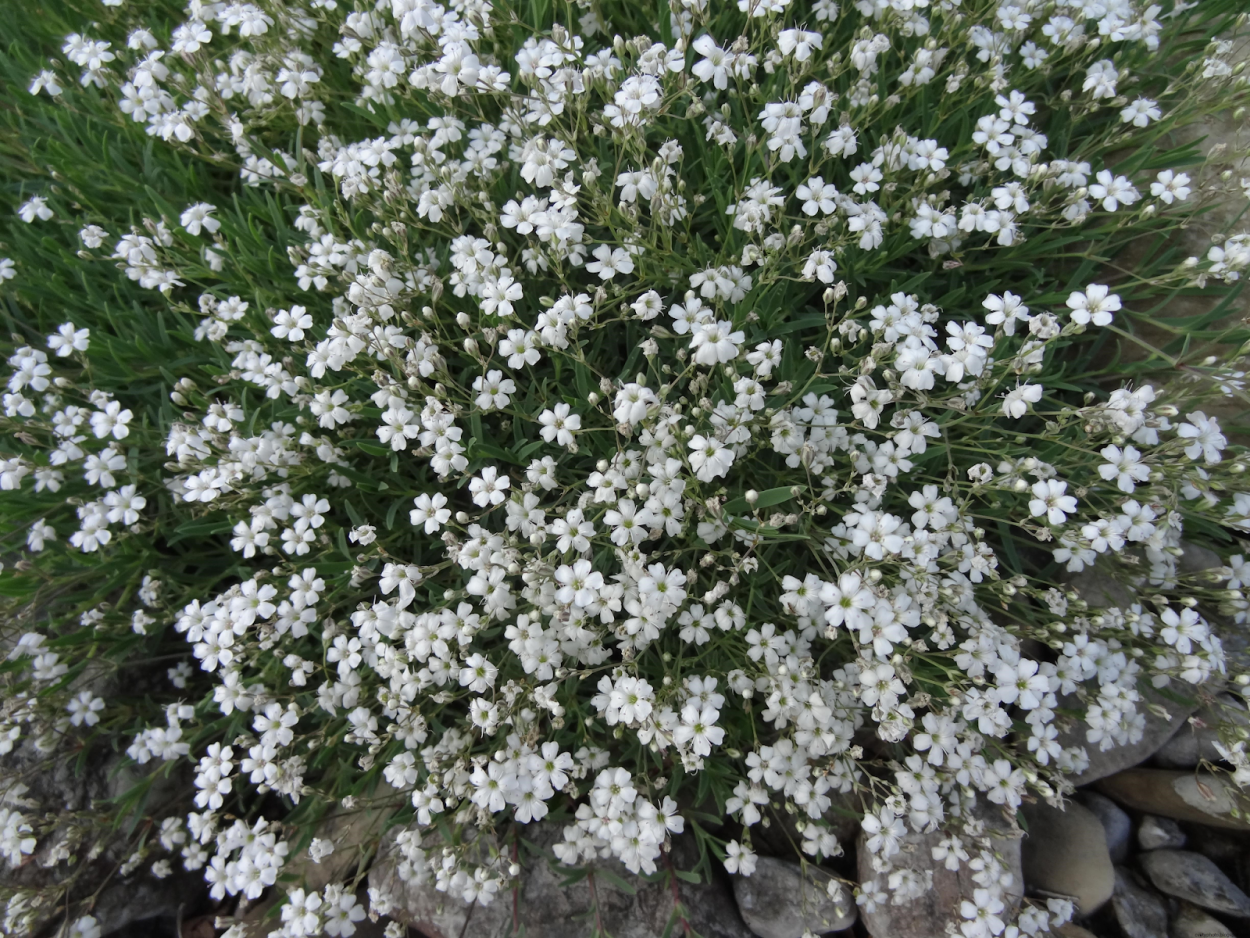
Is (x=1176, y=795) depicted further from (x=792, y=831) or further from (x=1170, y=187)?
(x=1170, y=187)

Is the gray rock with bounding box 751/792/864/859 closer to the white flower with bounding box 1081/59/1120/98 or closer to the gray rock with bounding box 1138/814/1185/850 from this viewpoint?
the gray rock with bounding box 1138/814/1185/850

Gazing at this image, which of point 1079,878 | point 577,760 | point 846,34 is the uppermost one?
point 846,34

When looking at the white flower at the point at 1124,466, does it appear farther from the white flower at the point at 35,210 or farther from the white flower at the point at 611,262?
the white flower at the point at 35,210

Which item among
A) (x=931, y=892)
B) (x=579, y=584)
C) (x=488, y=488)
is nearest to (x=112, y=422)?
(x=488, y=488)

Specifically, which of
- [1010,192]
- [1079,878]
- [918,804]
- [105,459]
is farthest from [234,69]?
[1079,878]

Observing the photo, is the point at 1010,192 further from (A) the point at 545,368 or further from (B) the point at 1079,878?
(B) the point at 1079,878

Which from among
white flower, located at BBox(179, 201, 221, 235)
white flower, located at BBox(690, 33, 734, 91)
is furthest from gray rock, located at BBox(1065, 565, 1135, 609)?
white flower, located at BBox(179, 201, 221, 235)

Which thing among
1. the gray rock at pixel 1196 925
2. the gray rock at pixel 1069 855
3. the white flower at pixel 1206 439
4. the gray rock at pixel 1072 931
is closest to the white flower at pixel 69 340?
the white flower at pixel 1206 439
